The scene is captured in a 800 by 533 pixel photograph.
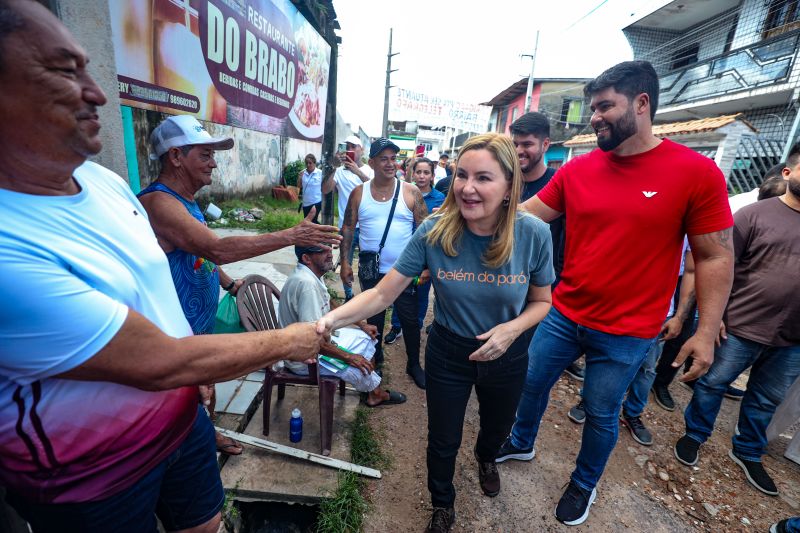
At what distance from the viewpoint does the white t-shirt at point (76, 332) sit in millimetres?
792

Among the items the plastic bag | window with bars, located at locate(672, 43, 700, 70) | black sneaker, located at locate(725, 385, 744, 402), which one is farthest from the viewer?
window with bars, located at locate(672, 43, 700, 70)

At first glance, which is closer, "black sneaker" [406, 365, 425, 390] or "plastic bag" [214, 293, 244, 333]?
"plastic bag" [214, 293, 244, 333]

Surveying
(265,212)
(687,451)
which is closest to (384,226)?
(687,451)

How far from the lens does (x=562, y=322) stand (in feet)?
7.79

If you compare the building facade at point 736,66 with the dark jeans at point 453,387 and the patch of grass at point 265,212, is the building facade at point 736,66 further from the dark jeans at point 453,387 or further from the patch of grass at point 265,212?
the patch of grass at point 265,212

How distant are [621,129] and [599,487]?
2.48 m

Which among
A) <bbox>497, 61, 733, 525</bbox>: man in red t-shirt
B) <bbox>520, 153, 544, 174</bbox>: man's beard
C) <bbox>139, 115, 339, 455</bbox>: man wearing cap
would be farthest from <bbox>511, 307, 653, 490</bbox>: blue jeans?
<bbox>139, 115, 339, 455</bbox>: man wearing cap

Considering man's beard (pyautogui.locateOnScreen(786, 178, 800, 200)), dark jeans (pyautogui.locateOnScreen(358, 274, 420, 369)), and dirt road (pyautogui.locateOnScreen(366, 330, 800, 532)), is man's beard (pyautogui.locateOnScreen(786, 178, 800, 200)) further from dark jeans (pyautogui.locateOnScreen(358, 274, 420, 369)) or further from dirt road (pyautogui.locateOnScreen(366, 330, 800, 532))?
dark jeans (pyautogui.locateOnScreen(358, 274, 420, 369))

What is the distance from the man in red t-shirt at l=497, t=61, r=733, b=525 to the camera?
1.89 m

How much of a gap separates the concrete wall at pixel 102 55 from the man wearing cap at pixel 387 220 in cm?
192

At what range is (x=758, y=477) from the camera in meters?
2.88

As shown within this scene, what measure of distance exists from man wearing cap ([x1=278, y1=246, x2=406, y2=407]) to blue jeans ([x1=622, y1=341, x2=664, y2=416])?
2.28m

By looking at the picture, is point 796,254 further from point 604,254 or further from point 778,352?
point 604,254

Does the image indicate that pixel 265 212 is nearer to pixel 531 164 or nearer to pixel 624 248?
pixel 531 164
